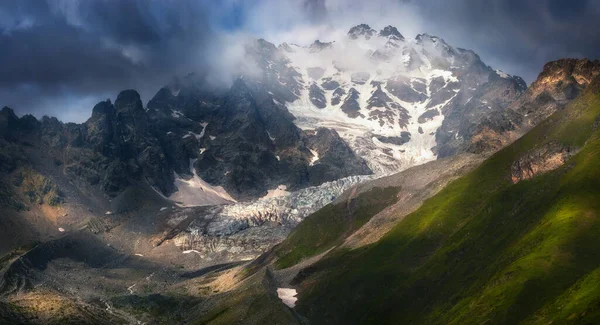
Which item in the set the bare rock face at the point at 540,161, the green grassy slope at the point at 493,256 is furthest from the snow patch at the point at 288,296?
the bare rock face at the point at 540,161

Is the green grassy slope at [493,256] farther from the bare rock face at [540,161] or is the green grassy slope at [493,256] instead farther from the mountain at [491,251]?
the bare rock face at [540,161]

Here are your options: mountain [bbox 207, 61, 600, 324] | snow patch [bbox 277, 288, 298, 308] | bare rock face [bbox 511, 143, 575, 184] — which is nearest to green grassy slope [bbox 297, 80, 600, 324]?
mountain [bbox 207, 61, 600, 324]

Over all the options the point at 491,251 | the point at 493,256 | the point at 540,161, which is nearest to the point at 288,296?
the point at 491,251

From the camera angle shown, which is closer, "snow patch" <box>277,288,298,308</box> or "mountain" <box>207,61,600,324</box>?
"mountain" <box>207,61,600,324</box>

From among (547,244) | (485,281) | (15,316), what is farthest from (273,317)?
(15,316)

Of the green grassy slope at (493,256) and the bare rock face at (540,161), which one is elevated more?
the bare rock face at (540,161)

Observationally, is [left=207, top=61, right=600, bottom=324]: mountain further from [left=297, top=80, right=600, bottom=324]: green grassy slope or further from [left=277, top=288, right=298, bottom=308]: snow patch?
[left=277, top=288, right=298, bottom=308]: snow patch
